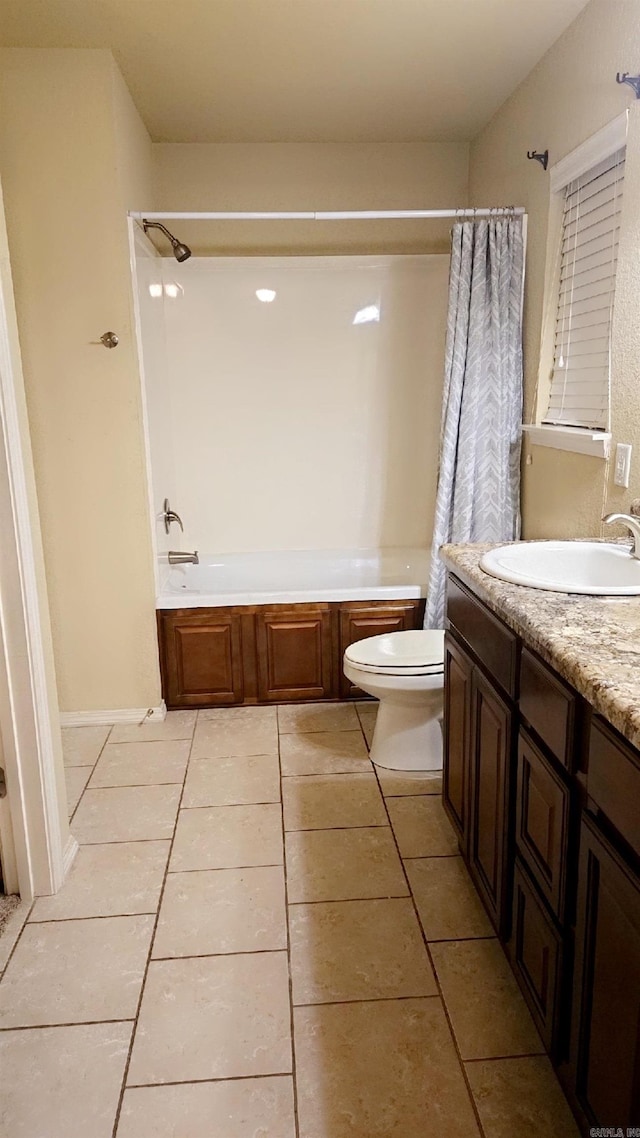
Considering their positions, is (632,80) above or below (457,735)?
above

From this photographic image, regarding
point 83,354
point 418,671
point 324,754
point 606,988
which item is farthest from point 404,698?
point 83,354

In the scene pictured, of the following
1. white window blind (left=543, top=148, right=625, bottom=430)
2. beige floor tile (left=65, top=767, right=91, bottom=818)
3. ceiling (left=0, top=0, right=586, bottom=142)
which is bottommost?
beige floor tile (left=65, top=767, right=91, bottom=818)

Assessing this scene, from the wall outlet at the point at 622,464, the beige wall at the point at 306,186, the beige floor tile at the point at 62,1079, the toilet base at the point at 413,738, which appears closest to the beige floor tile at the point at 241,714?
the toilet base at the point at 413,738

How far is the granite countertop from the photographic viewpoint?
106cm

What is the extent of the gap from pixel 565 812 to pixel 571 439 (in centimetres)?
150

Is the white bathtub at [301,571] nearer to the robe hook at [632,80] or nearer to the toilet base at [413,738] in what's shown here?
the toilet base at [413,738]

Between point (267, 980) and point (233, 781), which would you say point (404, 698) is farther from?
point (267, 980)

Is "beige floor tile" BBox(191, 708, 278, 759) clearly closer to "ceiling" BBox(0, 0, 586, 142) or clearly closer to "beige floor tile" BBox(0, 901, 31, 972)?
"beige floor tile" BBox(0, 901, 31, 972)

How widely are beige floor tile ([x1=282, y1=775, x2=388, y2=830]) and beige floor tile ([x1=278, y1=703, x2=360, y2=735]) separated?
1.32ft

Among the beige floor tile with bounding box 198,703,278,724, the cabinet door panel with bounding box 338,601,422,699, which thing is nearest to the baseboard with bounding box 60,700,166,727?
the beige floor tile with bounding box 198,703,278,724

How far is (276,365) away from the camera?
3.83 meters

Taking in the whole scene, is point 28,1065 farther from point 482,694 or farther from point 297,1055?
point 482,694

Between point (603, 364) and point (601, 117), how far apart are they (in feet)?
2.26

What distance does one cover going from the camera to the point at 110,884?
2098 millimetres
